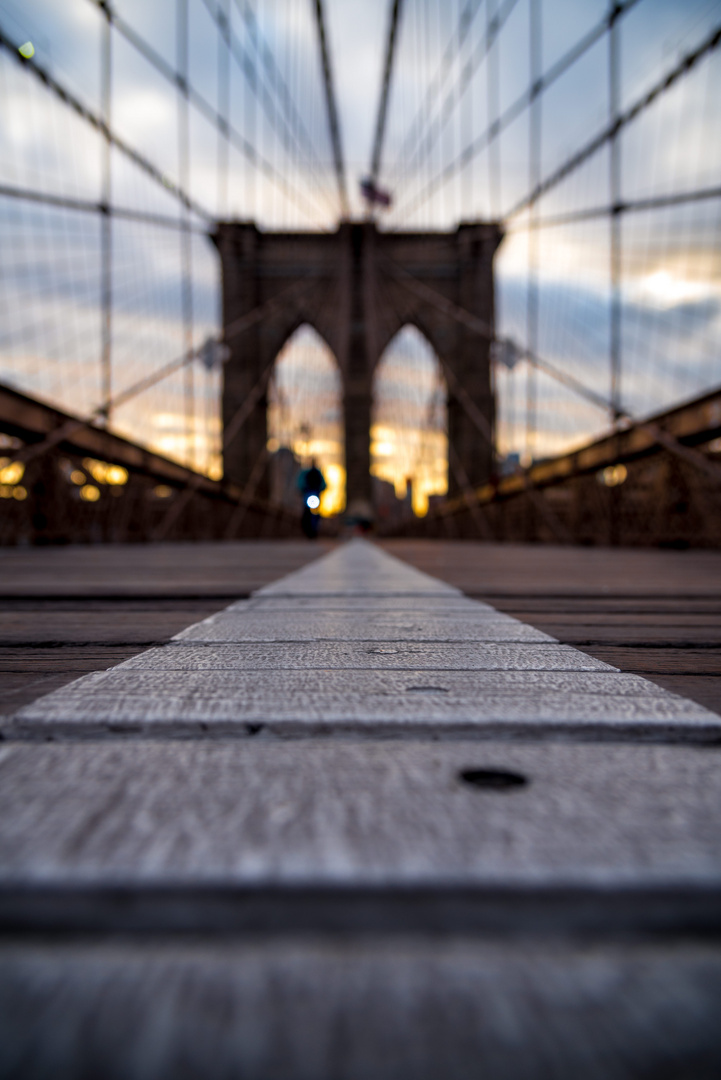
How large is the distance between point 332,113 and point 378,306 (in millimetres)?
5532

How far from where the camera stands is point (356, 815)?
269 mm

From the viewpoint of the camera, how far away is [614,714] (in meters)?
0.40

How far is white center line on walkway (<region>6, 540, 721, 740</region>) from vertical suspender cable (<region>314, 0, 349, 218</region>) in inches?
756

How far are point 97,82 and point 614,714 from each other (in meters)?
10.2

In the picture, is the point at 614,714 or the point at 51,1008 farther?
the point at 614,714

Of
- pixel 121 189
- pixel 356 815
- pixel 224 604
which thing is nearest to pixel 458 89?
pixel 121 189

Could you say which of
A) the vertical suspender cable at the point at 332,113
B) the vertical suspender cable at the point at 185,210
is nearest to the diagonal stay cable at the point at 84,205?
the vertical suspender cable at the point at 185,210

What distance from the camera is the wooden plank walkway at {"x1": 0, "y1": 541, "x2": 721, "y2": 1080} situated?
0.17m

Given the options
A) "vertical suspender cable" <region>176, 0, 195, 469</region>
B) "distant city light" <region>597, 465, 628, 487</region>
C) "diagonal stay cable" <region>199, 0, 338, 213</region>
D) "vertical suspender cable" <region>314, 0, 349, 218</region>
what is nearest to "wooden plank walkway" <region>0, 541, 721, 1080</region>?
"distant city light" <region>597, 465, 628, 487</region>

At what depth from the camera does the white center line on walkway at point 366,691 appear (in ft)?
1.27

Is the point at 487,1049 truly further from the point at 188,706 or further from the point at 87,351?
the point at 87,351

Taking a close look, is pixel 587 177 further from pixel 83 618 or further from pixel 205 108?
pixel 83 618

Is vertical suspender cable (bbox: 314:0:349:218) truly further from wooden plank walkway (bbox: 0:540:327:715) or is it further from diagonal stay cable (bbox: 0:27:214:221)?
wooden plank walkway (bbox: 0:540:327:715)

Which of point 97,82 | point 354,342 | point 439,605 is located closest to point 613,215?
point 97,82
